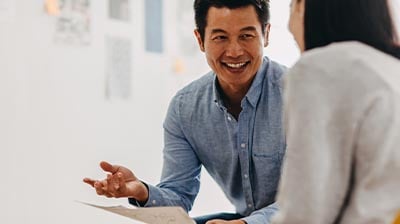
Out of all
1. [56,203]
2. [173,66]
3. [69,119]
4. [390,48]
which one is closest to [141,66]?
[173,66]

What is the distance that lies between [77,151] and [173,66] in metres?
0.47

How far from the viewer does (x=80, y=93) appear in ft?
5.65

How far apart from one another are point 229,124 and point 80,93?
21.8 inches

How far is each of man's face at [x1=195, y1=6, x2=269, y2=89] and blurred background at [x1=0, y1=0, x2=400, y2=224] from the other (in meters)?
0.51

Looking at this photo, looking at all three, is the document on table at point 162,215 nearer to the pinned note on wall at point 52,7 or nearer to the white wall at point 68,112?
the white wall at point 68,112

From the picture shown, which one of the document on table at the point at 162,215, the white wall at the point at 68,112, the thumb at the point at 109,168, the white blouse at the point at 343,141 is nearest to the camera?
the white blouse at the point at 343,141

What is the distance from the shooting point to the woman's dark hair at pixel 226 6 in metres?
1.29

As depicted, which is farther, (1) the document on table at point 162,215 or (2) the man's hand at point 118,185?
(2) the man's hand at point 118,185

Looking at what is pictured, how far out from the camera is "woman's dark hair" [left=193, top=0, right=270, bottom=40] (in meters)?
1.29

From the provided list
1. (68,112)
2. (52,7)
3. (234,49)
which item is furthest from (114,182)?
(52,7)

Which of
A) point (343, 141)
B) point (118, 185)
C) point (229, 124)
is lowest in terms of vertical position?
Result: point (118, 185)

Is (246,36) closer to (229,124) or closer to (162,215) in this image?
(229,124)

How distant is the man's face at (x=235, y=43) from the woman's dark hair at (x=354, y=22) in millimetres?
563

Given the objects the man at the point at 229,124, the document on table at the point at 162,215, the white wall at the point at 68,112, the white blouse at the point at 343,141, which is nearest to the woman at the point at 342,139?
the white blouse at the point at 343,141
